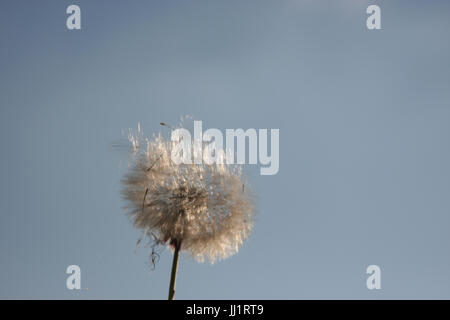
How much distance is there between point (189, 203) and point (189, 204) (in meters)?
0.01

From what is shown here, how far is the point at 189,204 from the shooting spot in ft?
20.8

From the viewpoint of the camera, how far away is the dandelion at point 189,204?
20.6ft

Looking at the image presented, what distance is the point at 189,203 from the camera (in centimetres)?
633

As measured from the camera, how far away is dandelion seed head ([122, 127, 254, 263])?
247 inches

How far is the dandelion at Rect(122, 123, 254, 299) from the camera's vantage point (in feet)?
20.6

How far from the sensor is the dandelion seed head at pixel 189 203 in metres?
6.29
